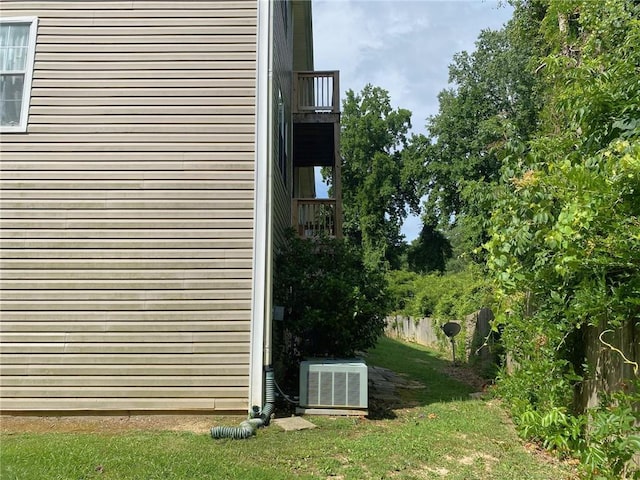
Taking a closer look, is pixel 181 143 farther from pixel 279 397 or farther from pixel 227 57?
pixel 279 397

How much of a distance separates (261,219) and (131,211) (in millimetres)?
1455

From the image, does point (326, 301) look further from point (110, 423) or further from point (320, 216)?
point (110, 423)

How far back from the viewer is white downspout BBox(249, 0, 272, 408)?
16.7ft

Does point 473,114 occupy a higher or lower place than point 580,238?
higher

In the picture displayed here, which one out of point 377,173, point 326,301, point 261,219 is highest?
point 377,173

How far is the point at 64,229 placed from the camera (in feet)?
17.3

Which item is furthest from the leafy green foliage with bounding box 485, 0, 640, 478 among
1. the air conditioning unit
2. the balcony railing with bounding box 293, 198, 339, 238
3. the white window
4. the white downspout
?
the white window

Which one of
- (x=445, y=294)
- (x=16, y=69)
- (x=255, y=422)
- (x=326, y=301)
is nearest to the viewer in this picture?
(x=255, y=422)

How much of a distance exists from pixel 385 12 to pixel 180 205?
5683 millimetres

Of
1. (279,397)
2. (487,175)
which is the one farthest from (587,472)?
(487,175)

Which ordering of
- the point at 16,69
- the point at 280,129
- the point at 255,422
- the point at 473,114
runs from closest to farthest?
the point at 255,422, the point at 16,69, the point at 280,129, the point at 473,114

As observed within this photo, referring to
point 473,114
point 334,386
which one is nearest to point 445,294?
point 334,386

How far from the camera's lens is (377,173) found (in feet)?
106

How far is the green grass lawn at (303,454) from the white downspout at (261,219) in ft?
2.17
